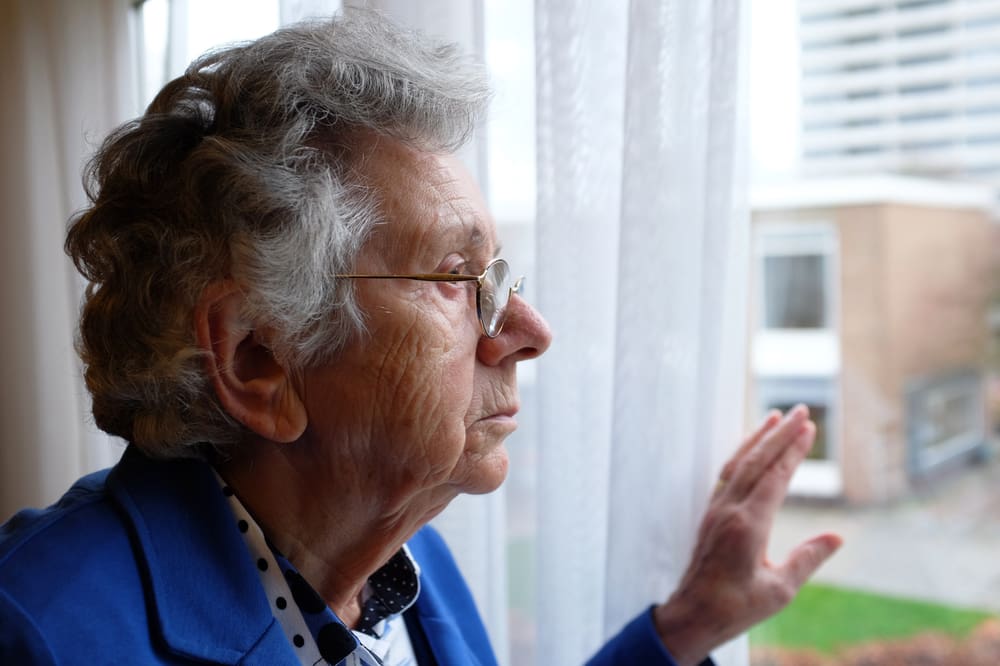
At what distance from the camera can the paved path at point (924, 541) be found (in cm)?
116

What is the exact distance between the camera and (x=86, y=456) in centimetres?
180

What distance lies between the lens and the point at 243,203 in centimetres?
93

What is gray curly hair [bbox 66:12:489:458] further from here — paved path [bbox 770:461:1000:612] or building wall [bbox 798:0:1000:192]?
paved path [bbox 770:461:1000:612]

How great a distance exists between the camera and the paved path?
45.8 inches

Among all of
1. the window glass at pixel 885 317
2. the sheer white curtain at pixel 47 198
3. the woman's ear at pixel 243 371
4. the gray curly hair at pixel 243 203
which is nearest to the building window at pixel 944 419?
the window glass at pixel 885 317

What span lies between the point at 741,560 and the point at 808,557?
120 mm

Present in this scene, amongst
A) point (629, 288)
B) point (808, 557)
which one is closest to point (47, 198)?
point (629, 288)

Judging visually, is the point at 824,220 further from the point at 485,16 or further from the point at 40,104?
the point at 40,104

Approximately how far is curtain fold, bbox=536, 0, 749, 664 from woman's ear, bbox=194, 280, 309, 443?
406 mm

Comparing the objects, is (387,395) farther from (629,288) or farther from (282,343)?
(629,288)

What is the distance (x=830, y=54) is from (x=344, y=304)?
776 mm

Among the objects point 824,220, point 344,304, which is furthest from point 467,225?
point 824,220

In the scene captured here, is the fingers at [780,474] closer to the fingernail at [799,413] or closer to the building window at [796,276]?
the fingernail at [799,413]

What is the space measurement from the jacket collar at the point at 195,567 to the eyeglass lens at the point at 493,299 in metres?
0.36
